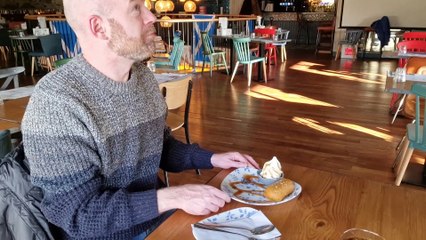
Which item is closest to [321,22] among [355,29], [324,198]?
[355,29]

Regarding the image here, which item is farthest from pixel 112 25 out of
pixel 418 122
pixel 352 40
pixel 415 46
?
pixel 352 40

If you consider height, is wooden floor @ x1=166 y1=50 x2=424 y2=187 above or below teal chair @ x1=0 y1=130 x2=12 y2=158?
below

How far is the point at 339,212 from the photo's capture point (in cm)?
97

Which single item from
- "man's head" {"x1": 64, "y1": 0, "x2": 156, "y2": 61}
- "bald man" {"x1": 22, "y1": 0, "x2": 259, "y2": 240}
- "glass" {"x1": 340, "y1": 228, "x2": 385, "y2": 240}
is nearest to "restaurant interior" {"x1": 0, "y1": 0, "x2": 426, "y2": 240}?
"glass" {"x1": 340, "y1": 228, "x2": 385, "y2": 240}

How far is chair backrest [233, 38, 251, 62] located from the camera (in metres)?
6.48

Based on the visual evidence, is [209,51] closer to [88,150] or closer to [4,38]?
[4,38]

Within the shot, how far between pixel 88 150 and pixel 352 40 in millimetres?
10648

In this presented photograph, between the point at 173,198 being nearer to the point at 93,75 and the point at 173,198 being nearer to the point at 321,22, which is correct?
the point at 93,75

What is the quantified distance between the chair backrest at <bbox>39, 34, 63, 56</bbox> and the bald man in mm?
6789

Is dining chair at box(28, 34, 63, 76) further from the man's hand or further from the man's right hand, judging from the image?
the man's right hand

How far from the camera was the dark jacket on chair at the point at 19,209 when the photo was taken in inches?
36.2

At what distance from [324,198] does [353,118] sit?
3.81 meters

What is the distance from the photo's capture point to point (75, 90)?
0.97 meters

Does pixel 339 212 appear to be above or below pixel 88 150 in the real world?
below
